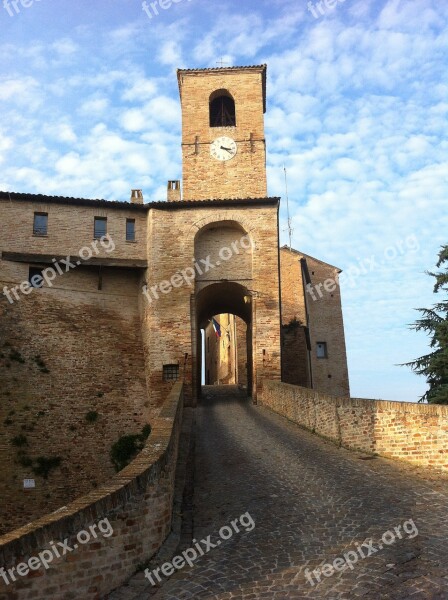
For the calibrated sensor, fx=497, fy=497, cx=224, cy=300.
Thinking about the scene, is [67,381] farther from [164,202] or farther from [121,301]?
[164,202]

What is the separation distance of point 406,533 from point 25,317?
54.9ft

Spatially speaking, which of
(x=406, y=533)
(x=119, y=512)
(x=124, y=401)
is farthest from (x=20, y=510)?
(x=406, y=533)

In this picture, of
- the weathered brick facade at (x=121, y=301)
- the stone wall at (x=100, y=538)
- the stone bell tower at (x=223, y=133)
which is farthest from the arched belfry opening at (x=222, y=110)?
the stone wall at (x=100, y=538)

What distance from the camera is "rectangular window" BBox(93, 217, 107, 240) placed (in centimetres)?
2208

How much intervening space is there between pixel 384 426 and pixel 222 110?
2172 centimetres

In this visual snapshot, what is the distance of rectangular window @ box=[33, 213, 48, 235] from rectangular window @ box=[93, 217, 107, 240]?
2071 mm

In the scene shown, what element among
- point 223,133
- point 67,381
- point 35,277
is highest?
point 223,133

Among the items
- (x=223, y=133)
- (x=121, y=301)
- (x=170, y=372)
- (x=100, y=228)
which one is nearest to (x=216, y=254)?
(x=121, y=301)

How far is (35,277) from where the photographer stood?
20984mm

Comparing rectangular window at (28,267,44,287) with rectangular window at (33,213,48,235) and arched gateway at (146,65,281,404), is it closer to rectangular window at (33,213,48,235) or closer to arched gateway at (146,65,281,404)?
rectangular window at (33,213,48,235)

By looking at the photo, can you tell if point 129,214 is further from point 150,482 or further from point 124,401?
point 150,482

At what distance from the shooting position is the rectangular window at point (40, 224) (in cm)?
2152

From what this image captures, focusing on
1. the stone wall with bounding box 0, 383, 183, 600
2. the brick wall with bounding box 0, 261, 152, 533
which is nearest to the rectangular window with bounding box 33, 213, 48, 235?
the brick wall with bounding box 0, 261, 152, 533

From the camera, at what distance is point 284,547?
6.62 meters
